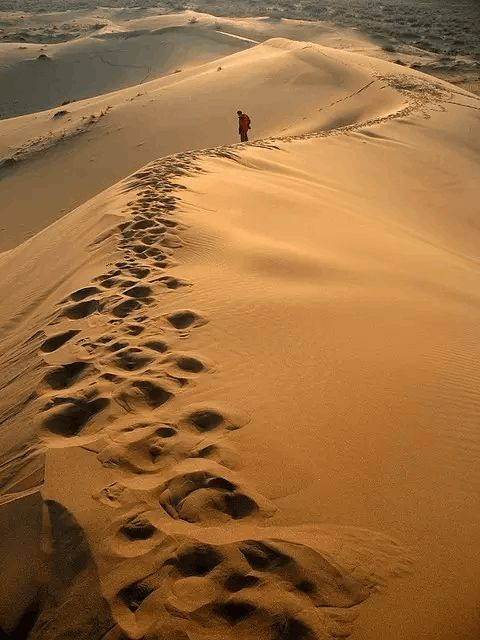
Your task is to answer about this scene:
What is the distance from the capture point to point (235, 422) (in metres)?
2.43

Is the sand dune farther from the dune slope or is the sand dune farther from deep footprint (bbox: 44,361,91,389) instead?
deep footprint (bbox: 44,361,91,389)

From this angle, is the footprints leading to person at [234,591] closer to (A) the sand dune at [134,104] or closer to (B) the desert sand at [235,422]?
(B) the desert sand at [235,422]

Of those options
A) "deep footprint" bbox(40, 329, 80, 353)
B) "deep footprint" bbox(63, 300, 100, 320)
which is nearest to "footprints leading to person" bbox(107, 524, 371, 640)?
"deep footprint" bbox(40, 329, 80, 353)

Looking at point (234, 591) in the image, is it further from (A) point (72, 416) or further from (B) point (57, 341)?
(B) point (57, 341)

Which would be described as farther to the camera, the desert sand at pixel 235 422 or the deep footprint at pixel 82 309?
the deep footprint at pixel 82 309

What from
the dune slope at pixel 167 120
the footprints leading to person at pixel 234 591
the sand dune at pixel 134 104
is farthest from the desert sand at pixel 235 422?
the sand dune at pixel 134 104

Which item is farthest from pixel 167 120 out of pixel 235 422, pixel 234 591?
pixel 234 591

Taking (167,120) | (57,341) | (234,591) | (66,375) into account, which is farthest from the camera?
(167,120)

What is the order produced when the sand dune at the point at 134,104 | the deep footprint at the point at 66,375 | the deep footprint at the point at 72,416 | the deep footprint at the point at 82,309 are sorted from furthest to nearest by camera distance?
the sand dune at the point at 134,104
the deep footprint at the point at 82,309
the deep footprint at the point at 66,375
the deep footprint at the point at 72,416

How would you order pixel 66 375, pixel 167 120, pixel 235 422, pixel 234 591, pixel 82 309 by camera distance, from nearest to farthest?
1. pixel 234 591
2. pixel 235 422
3. pixel 66 375
4. pixel 82 309
5. pixel 167 120

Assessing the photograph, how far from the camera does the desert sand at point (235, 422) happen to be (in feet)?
5.67

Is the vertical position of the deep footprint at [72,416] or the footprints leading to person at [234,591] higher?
the deep footprint at [72,416]

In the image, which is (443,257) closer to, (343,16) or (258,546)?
(258,546)

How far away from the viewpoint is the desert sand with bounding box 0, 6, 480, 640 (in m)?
1.73
